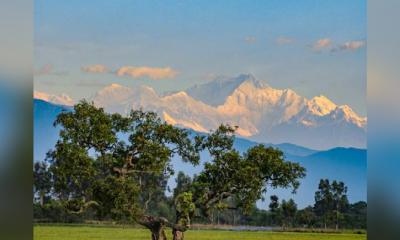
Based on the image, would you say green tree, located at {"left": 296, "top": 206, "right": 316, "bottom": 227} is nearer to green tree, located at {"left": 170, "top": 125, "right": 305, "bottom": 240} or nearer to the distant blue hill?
the distant blue hill

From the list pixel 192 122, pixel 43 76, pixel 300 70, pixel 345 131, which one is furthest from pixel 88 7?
pixel 345 131

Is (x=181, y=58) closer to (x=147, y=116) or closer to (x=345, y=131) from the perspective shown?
(x=147, y=116)

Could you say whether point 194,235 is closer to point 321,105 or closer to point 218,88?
point 218,88

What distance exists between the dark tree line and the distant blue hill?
0.08m

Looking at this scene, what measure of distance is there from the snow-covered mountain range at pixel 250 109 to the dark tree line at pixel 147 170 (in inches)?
6.4

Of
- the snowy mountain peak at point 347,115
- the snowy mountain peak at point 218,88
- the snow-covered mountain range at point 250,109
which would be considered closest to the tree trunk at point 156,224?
the snow-covered mountain range at point 250,109

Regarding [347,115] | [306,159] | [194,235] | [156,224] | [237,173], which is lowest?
[194,235]

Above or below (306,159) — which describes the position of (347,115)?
above

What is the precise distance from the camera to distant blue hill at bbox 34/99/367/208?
9023mm

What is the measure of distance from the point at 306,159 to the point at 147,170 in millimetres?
1479

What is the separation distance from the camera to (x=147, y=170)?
355 inches

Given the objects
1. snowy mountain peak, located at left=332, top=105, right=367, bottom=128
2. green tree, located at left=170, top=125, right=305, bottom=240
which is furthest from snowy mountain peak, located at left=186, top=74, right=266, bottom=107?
snowy mountain peak, located at left=332, top=105, right=367, bottom=128

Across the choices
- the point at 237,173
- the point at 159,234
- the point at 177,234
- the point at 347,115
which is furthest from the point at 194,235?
the point at 347,115
